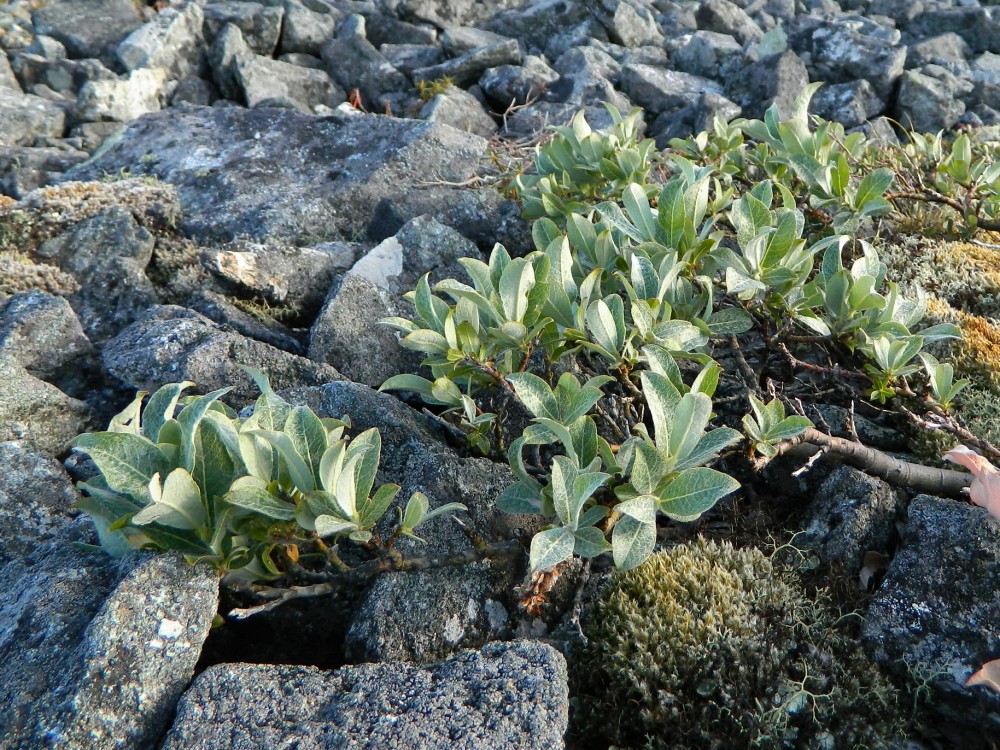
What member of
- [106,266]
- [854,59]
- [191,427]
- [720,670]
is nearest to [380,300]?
[106,266]

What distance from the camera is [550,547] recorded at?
2.29m

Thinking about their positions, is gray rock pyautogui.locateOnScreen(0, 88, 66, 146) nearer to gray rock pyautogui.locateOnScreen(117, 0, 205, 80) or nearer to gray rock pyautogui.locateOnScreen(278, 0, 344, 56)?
gray rock pyautogui.locateOnScreen(117, 0, 205, 80)

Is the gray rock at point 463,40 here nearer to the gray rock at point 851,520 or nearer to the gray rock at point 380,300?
the gray rock at point 380,300

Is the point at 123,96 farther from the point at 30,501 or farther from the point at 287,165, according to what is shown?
the point at 30,501

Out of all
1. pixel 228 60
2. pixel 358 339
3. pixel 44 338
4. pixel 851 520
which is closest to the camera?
pixel 851 520

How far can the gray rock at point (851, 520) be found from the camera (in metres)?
2.82

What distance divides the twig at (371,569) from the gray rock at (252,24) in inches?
323

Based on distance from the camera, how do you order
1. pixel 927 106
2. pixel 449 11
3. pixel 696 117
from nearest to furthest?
pixel 696 117 < pixel 927 106 < pixel 449 11

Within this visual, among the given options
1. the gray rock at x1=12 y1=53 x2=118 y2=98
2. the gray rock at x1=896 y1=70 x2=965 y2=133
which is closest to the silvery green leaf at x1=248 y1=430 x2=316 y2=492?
the gray rock at x1=896 y1=70 x2=965 y2=133

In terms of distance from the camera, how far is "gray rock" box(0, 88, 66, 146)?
7508 mm

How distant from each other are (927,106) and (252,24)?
283 inches

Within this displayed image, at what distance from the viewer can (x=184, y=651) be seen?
7.23 ft

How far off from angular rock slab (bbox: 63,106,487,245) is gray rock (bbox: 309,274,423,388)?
3.93ft

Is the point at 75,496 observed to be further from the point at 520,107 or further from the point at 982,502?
the point at 520,107
